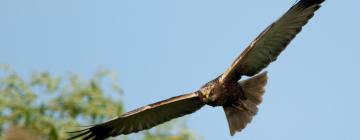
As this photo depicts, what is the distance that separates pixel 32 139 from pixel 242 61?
2495 mm

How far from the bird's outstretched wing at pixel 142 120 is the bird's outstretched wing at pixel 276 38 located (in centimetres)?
76

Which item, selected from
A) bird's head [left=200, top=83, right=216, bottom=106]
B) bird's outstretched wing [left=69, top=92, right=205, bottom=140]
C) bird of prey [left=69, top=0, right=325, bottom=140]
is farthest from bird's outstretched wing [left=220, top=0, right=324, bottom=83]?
bird's outstretched wing [left=69, top=92, right=205, bottom=140]

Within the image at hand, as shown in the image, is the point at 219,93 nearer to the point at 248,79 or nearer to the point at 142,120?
the point at 248,79

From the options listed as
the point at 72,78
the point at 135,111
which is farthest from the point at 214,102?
the point at 72,78

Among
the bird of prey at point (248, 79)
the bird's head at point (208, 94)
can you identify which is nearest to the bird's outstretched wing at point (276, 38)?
the bird of prey at point (248, 79)

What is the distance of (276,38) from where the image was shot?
403 inches

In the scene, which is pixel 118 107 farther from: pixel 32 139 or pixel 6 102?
pixel 32 139

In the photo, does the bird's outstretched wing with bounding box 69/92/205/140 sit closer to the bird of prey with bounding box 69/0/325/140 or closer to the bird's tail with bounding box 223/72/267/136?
the bird of prey with bounding box 69/0/325/140

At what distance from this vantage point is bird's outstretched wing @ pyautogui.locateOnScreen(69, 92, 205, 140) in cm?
1096

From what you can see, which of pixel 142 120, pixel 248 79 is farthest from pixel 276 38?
pixel 142 120

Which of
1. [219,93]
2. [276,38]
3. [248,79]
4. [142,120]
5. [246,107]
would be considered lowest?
[246,107]

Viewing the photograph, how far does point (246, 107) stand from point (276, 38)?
76 cm

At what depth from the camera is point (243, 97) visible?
10375 mm

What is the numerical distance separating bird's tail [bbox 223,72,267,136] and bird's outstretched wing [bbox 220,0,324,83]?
175mm
